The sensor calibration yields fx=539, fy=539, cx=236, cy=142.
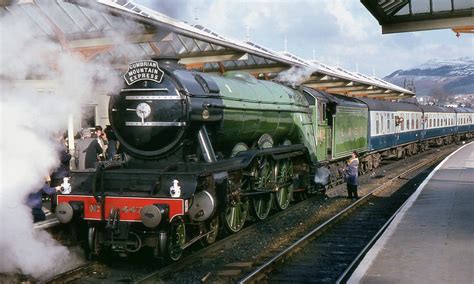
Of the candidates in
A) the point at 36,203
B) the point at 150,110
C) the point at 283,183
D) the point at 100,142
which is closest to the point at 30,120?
the point at 150,110

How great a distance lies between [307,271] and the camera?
7492 mm

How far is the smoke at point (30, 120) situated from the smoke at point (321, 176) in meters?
6.88

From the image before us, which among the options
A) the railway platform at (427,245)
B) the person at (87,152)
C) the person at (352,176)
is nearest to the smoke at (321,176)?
the person at (352,176)

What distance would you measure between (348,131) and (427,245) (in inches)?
345

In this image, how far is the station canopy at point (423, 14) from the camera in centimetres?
1103

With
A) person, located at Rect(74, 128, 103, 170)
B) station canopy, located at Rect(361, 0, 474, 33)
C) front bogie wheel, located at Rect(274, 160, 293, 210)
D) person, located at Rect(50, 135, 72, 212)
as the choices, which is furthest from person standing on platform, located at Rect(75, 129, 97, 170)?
station canopy, located at Rect(361, 0, 474, 33)

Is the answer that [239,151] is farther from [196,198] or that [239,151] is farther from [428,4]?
[428,4]

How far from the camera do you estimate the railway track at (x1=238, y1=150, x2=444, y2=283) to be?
7184 millimetres

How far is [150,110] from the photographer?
7902 millimetres

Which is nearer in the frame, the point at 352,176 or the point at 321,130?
the point at 352,176

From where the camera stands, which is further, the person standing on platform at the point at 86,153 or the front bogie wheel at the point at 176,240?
the person standing on platform at the point at 86,153

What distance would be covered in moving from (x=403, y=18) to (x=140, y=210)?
7595 millimetres

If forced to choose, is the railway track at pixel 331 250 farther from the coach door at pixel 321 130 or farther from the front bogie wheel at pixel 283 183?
the coach door at pixel 321 130

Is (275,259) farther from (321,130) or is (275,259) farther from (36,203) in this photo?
(321,130)
